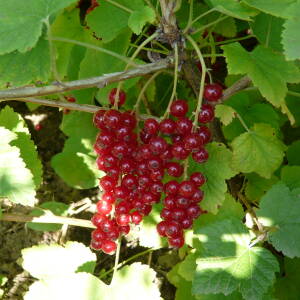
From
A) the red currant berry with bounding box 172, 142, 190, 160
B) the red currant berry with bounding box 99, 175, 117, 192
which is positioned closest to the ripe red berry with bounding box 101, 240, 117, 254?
the red currant berry with bounding box 99, 175, 117, 192

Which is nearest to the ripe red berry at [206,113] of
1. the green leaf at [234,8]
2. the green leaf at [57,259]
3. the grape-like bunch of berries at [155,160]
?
the grape-like bunch of berries at [155,160]

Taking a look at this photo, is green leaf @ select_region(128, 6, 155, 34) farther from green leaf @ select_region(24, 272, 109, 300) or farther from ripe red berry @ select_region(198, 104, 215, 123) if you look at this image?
green leaf @ select_region(24, 272, 109, 300)

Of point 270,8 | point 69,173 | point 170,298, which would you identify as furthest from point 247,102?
point 170,298

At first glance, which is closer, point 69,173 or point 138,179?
point 138,179

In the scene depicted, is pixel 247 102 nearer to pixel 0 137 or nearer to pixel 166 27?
pixel 166 27

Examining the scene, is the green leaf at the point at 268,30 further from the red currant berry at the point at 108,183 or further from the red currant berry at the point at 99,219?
the red currant berry at the point at 99,219

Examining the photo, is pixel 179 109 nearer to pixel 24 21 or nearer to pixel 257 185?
pixel 24 21

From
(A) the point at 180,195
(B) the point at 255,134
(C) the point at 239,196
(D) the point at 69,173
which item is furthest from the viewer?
(D) the point at 69,173

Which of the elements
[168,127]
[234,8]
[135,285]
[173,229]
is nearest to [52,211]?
[135,285]
